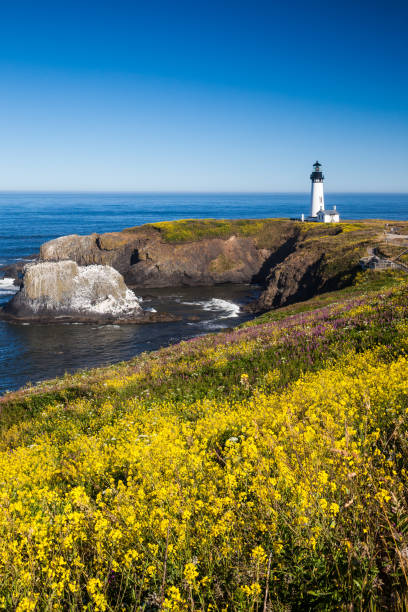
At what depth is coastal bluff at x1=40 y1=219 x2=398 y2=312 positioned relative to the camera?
75.8m

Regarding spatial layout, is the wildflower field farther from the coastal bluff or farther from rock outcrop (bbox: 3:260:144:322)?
the coastal bluff

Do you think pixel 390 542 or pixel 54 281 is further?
pixel 54 281

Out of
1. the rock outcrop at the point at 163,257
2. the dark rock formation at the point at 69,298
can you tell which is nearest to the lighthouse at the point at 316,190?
the rock outcrop at the point at 163,257

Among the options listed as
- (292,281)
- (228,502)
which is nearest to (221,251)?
(292,281)

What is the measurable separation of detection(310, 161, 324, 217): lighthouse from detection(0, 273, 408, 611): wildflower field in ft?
323

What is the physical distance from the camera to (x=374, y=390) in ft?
22.4

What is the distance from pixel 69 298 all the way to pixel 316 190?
7503 centimetres

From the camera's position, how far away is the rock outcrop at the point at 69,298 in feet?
173

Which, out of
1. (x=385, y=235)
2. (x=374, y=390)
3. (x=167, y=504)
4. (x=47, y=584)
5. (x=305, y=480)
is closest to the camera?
(x=47, y=584)

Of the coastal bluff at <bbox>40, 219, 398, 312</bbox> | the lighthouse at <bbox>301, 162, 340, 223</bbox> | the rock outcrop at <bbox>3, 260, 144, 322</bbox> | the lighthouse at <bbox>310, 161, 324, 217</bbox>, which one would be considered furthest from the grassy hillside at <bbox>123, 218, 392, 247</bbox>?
the rock outcrop at <bbox>3, 260, 144, 322</bbox>

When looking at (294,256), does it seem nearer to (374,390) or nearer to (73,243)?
(73,243)

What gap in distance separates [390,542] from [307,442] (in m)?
1.60

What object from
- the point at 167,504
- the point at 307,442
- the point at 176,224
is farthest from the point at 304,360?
the point at 176,224

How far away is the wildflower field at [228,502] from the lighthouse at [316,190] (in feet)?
323
